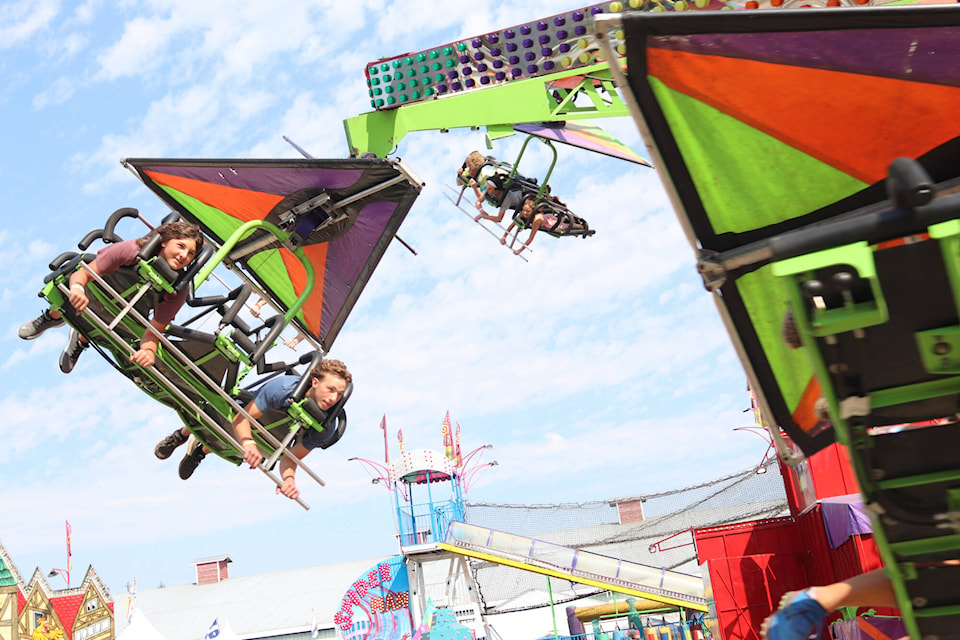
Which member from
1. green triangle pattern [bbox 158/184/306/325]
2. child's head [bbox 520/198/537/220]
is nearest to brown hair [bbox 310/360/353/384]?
green triangle pattern [bbox 158/184/306/325]

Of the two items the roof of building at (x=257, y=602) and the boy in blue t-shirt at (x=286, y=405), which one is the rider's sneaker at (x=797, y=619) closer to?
the boy in blue t-shirt at (x=286, y=405)

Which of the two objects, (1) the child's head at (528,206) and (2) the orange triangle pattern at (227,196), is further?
(1) the child's head at (528,206)

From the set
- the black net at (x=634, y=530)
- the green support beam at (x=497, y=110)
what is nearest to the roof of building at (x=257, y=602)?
the black net at (x=634, y=530)

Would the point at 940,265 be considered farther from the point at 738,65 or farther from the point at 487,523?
the point at 487,523

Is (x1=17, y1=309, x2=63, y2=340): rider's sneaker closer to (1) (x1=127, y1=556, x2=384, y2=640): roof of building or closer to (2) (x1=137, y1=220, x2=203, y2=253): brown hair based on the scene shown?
(2) (x1=137, y1=220, x2=203, y2=253): brown hair

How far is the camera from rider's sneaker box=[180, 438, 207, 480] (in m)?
7.37

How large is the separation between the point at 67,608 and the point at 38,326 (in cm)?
1014

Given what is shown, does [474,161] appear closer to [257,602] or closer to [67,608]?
[67,608]

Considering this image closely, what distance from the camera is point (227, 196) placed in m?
7.16

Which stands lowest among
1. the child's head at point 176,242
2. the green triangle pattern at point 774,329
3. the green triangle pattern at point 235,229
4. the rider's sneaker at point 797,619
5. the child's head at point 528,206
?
the rider's sneaker at point 797,619

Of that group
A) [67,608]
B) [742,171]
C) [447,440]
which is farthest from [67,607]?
[742,171]

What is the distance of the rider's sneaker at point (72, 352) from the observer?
6.94m

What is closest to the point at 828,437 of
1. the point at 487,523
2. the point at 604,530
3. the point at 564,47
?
the point at 564,47

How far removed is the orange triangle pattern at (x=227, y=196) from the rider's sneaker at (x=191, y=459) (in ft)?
5.82
